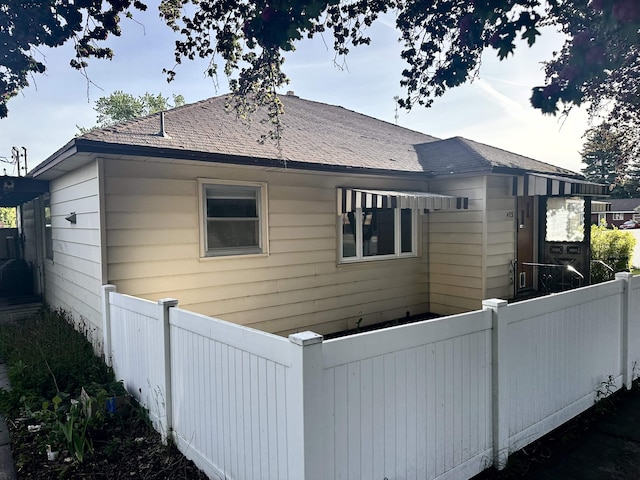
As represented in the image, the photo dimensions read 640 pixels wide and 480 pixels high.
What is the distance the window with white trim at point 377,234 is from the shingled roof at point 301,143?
1017 millimetres

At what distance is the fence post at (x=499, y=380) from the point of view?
10.9 feet

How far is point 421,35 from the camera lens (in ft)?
15.2

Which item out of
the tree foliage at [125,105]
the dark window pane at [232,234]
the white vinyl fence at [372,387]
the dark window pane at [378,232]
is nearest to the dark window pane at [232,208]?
the dark window pane at [232,234]

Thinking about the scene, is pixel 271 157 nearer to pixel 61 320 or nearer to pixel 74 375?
pixel 74 375

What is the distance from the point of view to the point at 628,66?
5.72m

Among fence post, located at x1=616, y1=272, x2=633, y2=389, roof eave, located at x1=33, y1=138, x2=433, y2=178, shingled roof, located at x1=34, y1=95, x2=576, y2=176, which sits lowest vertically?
fence post, located at x1=616, y1=272, x2=633, y2=389

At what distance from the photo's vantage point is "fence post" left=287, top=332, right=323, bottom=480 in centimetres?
221

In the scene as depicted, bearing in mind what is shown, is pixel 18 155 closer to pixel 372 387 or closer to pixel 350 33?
pixel 350 33

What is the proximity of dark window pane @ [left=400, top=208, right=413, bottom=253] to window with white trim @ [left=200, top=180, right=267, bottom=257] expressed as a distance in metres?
3.52

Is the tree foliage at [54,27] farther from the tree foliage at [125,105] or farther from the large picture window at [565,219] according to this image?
the tree foliage at [125,105]

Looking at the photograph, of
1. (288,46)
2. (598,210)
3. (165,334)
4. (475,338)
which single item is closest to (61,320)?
(165,334)

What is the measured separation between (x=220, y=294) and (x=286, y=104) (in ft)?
21.1

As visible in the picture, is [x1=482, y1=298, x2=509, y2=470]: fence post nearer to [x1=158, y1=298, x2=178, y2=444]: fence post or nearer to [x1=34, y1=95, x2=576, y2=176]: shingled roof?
[x1=158, y1=298, x2=178, y2=444]: fence post

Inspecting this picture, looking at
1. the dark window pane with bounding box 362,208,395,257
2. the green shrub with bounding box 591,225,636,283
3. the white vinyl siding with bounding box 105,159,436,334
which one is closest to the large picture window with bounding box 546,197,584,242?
the green shrub with bounding box 591,225,636,283
